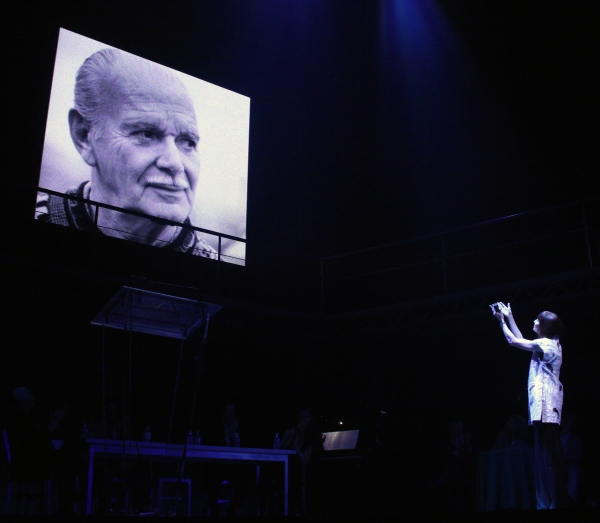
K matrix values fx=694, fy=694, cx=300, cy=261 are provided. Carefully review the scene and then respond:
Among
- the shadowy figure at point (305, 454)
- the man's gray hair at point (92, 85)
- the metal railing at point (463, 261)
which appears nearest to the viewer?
the shadowy figure at point (305, 454)

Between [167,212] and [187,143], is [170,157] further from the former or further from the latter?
[167,212]

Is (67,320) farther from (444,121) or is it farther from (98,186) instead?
(444,121)

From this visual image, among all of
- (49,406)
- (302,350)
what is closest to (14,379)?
(49,406)

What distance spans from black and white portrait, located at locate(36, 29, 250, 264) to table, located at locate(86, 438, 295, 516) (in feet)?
9.08

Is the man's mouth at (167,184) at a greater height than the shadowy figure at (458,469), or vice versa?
the man's mouth at (167,184)

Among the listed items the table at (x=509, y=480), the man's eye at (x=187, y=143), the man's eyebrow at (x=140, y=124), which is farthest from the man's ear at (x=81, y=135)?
the table at (x=509, y=480)

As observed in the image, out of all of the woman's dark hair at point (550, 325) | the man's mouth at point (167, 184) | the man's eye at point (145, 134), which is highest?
the man's eye at point (145, 134)

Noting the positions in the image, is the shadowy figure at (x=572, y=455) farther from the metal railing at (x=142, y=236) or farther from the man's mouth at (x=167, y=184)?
the man's mouth at (x=167, y=184)

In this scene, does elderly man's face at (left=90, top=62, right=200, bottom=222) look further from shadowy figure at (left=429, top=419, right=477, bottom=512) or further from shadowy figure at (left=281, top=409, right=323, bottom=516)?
shadowy figure at (left=429, top=419, right=477, bottom=512)

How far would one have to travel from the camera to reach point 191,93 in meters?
8.54

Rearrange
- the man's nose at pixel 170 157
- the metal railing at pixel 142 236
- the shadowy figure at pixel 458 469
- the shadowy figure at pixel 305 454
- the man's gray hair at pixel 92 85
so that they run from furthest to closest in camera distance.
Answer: the man's nose at pixel 170 157
the man's gray hair at pixel 92 85
the shadowy figure at pixel 458 469
the metal railing at pixel 142 236
the shadowy figure at pixel 305 454

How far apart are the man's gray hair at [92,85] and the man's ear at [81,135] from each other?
0.06 m

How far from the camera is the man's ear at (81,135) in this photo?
24.8ft

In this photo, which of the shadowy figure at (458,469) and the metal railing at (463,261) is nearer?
the shadowy figure at (458,469)
